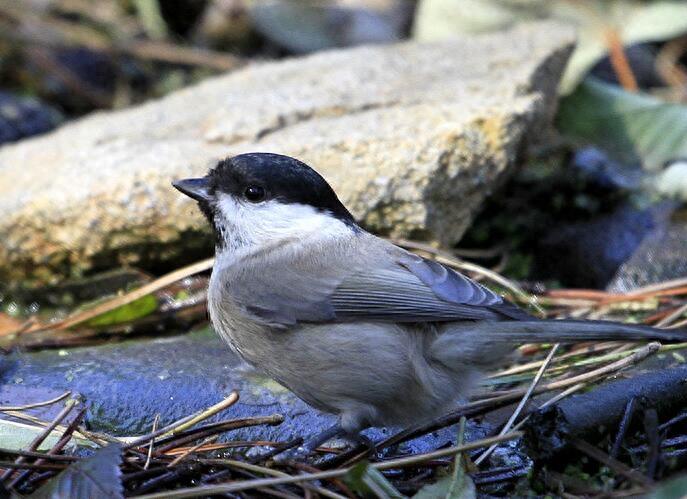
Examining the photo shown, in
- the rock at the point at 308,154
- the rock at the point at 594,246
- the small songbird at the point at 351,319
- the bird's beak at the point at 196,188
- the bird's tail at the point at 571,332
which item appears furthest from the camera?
the rock at the point at 594,246

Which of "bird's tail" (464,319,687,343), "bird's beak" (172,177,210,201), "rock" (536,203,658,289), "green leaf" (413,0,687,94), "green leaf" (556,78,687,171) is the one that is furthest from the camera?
"green leaf" (413,0,687,94)

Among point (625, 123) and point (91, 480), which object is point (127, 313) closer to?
point (91, 480)

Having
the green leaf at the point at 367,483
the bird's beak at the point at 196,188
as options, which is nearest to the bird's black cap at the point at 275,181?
the bird's beak at the point at 196,188

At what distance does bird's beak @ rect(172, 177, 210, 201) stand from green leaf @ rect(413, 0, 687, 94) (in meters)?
2.95

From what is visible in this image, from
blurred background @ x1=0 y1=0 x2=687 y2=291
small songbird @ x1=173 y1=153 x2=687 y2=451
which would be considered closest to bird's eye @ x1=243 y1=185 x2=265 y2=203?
small songbird @ x1=173 y1=153 x2=687 y2=451

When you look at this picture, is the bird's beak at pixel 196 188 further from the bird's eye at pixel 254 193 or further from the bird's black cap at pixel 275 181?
the bird's eye at pixel 254 193

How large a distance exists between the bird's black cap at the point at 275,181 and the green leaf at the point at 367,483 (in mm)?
953

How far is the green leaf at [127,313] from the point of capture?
3662mm

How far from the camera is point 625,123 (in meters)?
4.95

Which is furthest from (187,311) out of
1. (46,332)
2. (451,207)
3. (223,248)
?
(451,207)

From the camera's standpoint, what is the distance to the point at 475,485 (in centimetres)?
246

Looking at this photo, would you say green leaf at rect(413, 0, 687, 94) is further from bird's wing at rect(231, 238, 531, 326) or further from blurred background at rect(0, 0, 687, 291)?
bird's wing at rect(231, 238, 531, 326)

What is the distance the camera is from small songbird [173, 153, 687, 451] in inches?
106

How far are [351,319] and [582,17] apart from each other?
3545 mm
